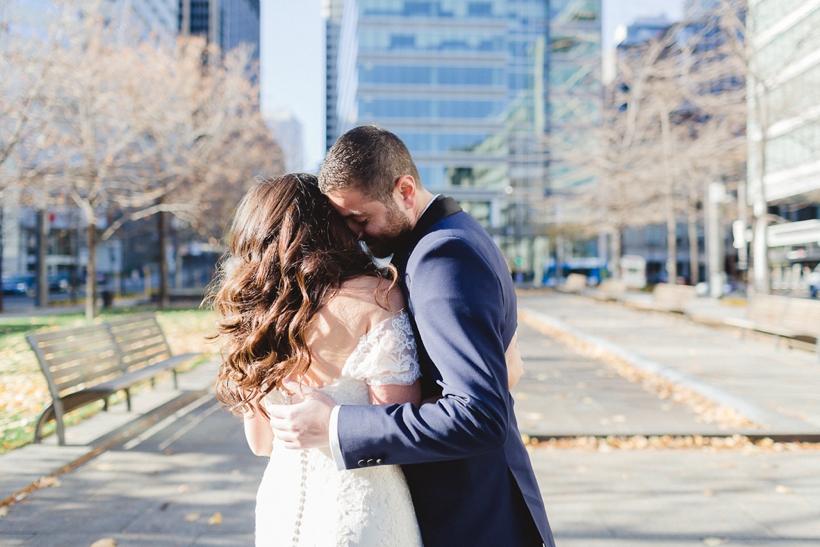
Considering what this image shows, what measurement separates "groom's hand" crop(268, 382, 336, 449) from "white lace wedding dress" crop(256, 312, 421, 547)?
63 millimetres

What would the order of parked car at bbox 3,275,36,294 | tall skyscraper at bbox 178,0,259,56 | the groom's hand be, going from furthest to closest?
tall skyscraper at bbox 178,0,259,56 → parked car at bbox 3,275,36,294 → the groom's hand

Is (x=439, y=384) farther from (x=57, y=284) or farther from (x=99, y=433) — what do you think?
(x=57, y=284)

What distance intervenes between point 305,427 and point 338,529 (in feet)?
0.96

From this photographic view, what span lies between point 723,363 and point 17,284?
128ft

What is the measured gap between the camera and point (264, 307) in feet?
5.17

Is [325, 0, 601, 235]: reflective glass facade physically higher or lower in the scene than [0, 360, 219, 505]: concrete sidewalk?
higher

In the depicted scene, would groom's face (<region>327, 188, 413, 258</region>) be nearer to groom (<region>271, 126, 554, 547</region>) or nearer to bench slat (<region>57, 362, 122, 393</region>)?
groom (<region>271, 126, 554, 547</region>)

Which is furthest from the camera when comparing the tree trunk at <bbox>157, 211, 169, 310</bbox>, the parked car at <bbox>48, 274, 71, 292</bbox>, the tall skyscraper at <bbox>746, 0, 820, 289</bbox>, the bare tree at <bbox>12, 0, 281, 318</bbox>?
the parked car at <bbox>48, 274, 71, 292</bbox>

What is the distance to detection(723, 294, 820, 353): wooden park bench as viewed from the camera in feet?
30.0

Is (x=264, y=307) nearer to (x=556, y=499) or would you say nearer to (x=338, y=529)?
(x=338, y=529)

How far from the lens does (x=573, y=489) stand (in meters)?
4.22

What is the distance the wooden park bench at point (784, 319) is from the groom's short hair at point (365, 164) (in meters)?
9.01

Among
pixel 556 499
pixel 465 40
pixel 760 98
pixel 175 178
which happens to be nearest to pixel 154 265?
pixel 465 40

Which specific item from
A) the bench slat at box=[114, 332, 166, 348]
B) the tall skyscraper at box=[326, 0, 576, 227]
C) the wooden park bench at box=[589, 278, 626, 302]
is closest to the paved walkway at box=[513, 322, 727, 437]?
the bench slat at box=[114, 332, 166, 348]
